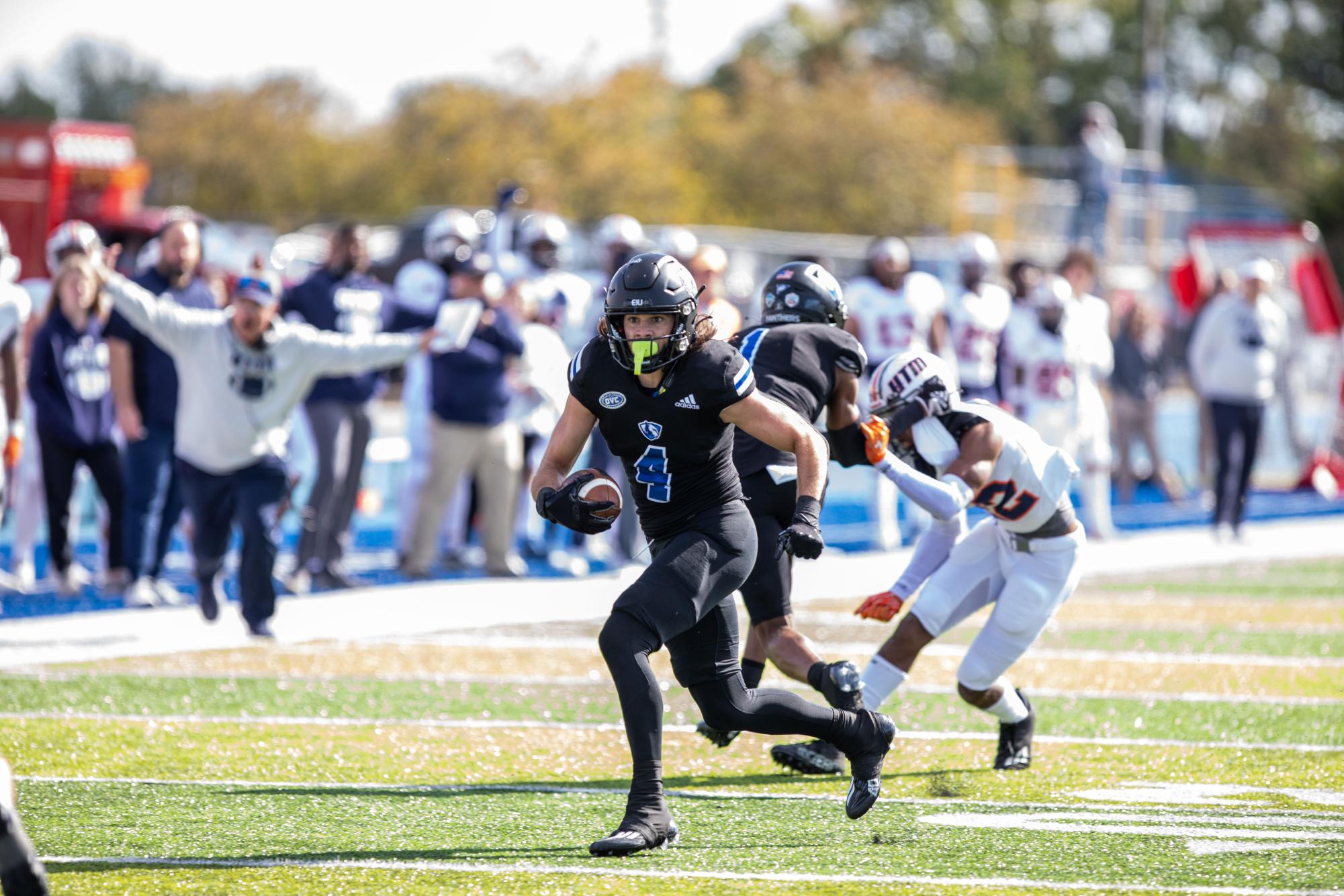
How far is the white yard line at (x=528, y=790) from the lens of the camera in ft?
19.6

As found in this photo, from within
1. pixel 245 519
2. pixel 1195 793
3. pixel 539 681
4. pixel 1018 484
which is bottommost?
pixel 539 681

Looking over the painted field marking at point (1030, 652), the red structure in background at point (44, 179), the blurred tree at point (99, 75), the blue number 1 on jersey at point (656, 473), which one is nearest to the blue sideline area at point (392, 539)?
the painted field marking at point (1030, 652)

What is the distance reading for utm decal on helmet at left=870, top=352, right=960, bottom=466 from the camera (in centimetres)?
646

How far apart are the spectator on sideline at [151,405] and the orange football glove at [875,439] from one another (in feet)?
16.8

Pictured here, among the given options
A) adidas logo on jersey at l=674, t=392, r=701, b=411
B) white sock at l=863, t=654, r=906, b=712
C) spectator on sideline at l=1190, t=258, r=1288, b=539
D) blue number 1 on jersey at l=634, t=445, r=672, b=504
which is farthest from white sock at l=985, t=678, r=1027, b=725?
spectator on sideline at l=1190, t=258, r=1288, b=539

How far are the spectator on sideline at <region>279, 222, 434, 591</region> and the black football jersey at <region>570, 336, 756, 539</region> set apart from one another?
546 cm

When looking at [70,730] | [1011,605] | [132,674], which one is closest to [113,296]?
[132,674]

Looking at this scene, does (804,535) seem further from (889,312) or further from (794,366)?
(889,312)

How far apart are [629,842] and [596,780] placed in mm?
1345

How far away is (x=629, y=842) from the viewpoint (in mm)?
5117

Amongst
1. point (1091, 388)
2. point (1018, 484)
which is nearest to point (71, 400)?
point (1018, 484)

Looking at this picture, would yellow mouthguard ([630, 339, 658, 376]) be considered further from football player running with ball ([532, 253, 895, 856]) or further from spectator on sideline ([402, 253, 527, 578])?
spectator on sideline ([402, 253, 527, 578])

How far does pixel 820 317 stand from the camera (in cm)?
689

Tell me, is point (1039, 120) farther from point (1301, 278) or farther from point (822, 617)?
point (822, 617)
